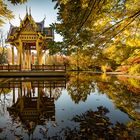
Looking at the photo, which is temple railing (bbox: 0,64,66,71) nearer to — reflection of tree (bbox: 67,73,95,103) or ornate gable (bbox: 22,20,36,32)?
ornate gable (bbox: 22,20,36,32)

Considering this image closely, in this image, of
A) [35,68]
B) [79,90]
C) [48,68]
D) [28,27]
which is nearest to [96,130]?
[79,90]

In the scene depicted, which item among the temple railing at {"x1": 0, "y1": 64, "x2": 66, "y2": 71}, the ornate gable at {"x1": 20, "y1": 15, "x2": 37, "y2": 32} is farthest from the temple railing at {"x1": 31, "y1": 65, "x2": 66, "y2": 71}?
the ornate gable at {"x1": 20, "y1": 15, "x2": 37, "y2": 32}

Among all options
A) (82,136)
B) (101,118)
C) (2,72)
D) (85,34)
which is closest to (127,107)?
(101,118)

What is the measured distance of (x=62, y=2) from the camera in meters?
7.39

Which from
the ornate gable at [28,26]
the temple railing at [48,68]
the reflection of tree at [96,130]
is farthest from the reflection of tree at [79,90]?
the ornate gable at [28,26]

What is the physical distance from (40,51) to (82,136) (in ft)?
90.9

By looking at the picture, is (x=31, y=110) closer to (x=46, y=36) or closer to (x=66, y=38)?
(x=66, y=38)

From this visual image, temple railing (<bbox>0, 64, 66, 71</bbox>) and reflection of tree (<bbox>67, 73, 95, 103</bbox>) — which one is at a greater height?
temple railing (<bbox>0, 64, 66, 71</bbox>)

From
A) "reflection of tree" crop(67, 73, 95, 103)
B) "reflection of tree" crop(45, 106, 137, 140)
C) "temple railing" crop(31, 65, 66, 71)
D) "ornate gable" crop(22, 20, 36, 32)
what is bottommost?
"reflection of tree" crop(45, 106, 137, 140)

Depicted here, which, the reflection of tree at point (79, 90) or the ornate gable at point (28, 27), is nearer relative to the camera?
the reflection of tree at point (79, 90)

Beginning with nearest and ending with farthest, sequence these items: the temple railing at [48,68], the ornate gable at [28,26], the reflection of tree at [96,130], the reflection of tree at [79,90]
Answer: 1. the reflection of tree at [96,130]
2. the reflection of tree at [79,90]
3. the temple railing at [48,68]
4. the ornate gable at [28,26]

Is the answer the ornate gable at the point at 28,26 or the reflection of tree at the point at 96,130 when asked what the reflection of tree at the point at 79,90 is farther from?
the ornate gable at the point at 28,26

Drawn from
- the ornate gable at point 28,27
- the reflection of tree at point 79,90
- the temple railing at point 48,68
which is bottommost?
the reflection of tree at point 79,90

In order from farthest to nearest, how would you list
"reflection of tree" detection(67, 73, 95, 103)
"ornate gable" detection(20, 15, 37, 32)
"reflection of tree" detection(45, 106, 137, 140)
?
"ornate gable" detection(20, 15, 37, 32) → "reflection of tree" detection(67, 73, 95, 103) → "reflection of tree" detection(45, 106, 137, 140)
